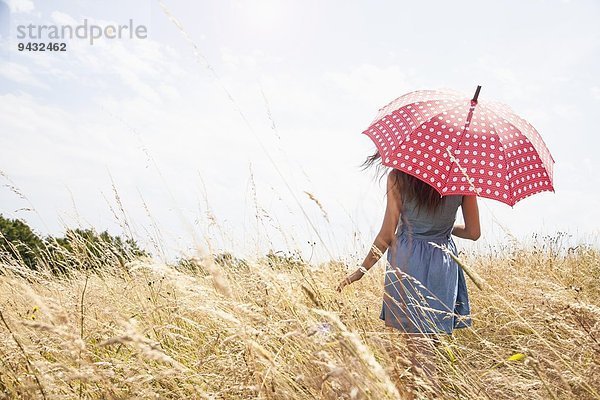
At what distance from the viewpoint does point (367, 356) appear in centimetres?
118

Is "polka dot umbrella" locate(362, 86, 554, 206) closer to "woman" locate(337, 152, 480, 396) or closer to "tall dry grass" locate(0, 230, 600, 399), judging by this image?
"woman" locate(337, 152, 480, 396)

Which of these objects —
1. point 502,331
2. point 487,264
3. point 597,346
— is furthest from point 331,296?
point 487,264

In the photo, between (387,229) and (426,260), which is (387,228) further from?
(426,260)

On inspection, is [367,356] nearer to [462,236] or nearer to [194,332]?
[462,236]

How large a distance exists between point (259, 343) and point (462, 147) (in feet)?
4.59

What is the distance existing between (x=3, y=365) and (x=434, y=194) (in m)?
2.21

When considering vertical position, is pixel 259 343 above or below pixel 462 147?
below

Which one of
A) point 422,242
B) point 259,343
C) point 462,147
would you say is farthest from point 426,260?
point 259,343

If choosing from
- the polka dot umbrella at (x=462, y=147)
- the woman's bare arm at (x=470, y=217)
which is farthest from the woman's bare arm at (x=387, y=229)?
the woman's bare arm at (x=470, y=217)

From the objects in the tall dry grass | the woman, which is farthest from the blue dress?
the tall dry grass

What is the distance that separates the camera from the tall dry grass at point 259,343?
1.63 metres

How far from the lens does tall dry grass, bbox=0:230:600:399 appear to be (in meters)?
1.63

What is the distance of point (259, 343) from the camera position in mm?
2076

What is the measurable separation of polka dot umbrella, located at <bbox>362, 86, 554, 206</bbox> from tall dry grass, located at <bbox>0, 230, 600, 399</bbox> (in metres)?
0.54
